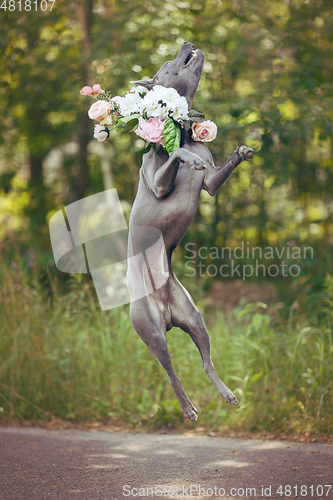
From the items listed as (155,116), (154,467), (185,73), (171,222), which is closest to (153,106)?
(155,116)

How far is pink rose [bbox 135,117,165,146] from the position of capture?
Answer: 2660 millimetres

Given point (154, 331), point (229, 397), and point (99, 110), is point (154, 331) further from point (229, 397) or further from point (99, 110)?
point (99, 110)

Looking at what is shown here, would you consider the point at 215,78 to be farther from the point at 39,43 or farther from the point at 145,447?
the point at 145,447

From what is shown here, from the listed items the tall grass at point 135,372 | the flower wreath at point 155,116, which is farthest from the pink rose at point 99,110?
the tall grass at point 135,372

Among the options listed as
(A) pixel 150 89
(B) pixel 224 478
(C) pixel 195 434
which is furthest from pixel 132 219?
(C) pixel 195 434

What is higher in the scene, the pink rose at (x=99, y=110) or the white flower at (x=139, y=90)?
the white flower at (x=139, y=90)

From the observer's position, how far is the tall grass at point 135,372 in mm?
5027

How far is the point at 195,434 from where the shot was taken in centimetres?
495

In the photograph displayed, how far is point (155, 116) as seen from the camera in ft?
8.89

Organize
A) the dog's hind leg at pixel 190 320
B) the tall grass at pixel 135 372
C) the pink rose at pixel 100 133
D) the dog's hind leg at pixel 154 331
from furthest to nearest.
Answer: the tall grass at pixel 135 372
the pink rose at pixel 100 133
the dog's hind leg at pixel 190 320
the dog's hind leg at pixel 154 331

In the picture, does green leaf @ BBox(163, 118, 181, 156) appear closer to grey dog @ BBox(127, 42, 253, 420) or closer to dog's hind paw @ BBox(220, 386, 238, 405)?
grey dog @ BBox(127, 42, 253, 420)

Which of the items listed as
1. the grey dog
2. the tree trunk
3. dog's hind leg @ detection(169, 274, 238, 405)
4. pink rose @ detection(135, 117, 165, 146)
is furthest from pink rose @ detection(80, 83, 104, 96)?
the tree trunk

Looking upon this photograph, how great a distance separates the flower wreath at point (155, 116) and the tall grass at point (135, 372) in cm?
296

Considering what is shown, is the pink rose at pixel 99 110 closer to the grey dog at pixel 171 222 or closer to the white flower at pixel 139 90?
the white flower at pixel 139 90
